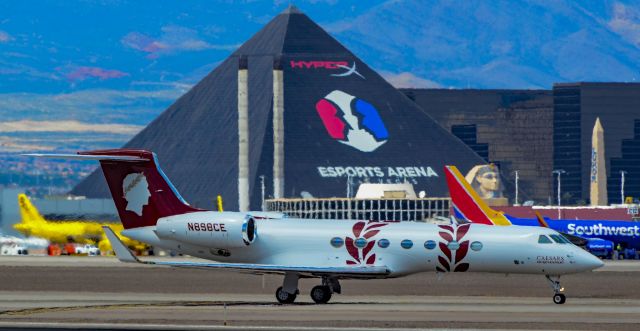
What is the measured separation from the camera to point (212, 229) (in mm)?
68312

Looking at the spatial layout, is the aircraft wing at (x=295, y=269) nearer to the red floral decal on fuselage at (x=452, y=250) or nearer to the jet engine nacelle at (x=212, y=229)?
the jet engine nacelle at (x=212, y=229)

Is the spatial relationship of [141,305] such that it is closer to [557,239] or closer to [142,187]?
[142,187]

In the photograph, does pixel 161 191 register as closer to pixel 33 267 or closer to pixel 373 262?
pixel 373 262

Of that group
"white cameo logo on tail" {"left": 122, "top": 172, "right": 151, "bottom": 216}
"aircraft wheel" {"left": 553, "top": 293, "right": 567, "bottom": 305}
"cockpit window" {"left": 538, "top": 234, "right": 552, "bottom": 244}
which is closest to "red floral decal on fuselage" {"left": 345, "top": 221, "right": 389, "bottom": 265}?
"cockpit window" {"left": 538, "top": 234, "right": 552, "bottom": 244}

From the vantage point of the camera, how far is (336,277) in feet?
222

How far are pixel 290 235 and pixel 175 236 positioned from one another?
4739 mm

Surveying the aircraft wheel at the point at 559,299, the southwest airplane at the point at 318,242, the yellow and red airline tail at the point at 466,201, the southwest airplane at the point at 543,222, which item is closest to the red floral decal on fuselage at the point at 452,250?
the southwest airplane at the point at 318,242

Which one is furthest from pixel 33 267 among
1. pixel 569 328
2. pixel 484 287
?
pixel 569 328

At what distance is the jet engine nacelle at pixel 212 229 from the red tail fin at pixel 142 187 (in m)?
0.67

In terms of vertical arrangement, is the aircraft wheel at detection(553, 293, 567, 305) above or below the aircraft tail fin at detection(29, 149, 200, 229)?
below

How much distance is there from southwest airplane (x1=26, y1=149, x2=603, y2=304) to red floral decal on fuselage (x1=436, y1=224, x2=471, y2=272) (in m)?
0.04

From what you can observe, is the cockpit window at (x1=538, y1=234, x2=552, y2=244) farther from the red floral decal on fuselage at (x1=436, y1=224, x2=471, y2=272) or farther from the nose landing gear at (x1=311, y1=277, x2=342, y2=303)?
the nose landing gear at (x1=311, y1=277, x2=342, y2=303)

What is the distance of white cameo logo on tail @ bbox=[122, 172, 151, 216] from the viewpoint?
69562 mm

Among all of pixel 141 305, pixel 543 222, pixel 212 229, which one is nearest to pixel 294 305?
pixel 212 229
